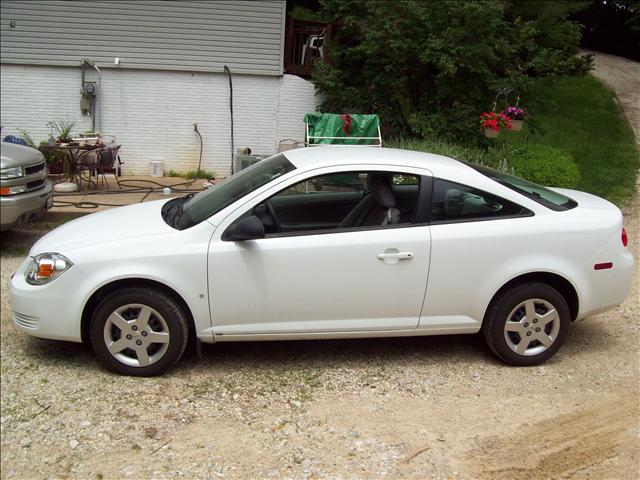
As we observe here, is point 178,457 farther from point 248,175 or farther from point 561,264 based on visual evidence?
point 561,264

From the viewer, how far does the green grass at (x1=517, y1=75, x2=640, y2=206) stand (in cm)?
1002

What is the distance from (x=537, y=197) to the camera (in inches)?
174

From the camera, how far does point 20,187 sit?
665cm

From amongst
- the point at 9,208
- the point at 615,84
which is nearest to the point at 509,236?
the point at 9,208

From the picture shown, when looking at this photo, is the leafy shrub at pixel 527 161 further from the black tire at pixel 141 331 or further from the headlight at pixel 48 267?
the headlight at pixel 48 267

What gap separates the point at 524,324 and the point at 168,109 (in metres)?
9.59

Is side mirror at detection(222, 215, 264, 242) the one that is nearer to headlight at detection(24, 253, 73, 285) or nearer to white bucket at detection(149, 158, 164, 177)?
headlight at detection(24, 253, 73, 285)

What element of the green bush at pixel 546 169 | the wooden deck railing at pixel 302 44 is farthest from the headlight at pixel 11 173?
the wooden deck railing at pixel 302 44

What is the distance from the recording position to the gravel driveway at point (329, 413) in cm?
324

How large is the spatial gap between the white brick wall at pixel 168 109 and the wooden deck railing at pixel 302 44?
98 centimetres

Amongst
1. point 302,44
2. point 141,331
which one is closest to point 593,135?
point 302,44

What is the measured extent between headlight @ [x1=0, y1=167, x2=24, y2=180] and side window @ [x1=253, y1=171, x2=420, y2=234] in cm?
364

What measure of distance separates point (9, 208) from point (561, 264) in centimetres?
551

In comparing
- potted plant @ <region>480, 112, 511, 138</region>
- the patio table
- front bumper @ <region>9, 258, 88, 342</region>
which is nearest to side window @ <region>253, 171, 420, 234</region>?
front bumper @ <region>9, 258, 88, 342</region>
